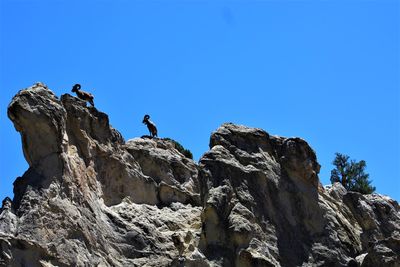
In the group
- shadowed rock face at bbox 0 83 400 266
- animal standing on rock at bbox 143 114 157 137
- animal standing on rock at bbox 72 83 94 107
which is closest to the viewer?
shadowed rock face at bbox 0 83 400 266

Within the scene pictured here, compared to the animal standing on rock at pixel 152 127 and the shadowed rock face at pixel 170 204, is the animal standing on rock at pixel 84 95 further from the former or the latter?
the animal standing on rock at pixel 152 127

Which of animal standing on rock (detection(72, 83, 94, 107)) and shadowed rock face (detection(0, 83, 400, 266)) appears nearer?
shadowed rock face (detection(0, 83, 400, 266))

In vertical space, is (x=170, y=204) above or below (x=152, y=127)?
below

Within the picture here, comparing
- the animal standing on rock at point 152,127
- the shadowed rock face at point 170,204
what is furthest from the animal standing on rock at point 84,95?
the animal standing on rock at point 152,127

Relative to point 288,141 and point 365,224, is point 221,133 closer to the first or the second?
point 288,141

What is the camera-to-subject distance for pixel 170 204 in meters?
40.8

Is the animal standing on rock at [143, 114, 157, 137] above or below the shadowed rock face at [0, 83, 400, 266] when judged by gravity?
above

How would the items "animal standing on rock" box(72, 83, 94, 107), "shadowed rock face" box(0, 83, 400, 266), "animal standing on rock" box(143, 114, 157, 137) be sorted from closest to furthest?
"shadowed rock face" box(0, 83, 400, 266) → "animal standing on rock" box(72, 83, 94, 107) → "animal standing on rock" box(143, 114, 157, 137)

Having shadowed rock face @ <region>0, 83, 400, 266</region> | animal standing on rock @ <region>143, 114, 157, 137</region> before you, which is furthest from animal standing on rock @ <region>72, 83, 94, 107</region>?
animal standing on rock @ <region>143, 114, 157, 137</region>

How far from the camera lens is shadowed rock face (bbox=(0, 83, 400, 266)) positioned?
1345 inches

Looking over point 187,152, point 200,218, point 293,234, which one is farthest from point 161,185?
point 187,152

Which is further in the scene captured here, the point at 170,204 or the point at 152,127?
the point at 152,127

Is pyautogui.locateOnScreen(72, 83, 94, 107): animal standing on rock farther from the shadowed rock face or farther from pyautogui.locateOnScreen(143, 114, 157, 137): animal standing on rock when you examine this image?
pyautogui.locateOnScreen(143, 114, 157, 137): animal standing on rock

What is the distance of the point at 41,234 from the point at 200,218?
7589mm
